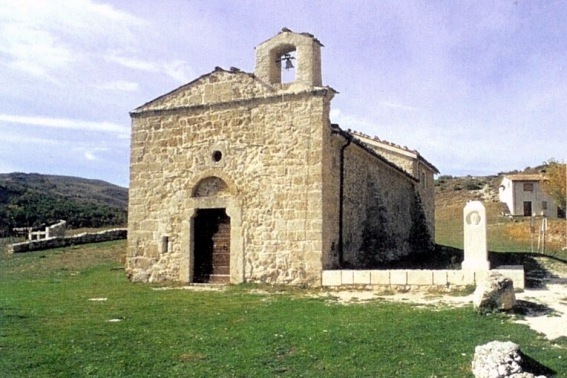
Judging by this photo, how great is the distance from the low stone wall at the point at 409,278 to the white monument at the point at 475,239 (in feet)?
1.26

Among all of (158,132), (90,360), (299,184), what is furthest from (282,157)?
(90,360)

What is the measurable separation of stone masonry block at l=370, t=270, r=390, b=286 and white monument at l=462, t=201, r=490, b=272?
1783mm

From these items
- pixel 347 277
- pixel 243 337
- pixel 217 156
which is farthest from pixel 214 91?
pixel 243 337

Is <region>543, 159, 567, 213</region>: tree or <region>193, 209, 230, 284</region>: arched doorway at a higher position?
<region>543, 159, 567, 213</region>: tree

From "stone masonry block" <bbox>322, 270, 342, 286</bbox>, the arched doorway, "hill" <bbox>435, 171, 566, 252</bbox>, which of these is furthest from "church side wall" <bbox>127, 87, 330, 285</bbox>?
"hill" <bbox>435, 171, 566, 252</bbox>

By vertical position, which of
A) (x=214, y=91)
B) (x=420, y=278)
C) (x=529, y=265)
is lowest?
(x=529, y=265)

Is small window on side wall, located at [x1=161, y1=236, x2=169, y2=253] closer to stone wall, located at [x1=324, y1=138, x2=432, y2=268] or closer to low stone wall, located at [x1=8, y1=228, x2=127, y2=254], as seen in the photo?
stone wall, located at [x1=324, y1=138, x2=432, y2=268]

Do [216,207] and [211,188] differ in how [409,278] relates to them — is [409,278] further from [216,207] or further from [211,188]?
[211,188]

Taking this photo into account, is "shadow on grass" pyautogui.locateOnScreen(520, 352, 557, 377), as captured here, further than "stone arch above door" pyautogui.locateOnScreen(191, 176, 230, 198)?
No

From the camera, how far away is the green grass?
679 cm

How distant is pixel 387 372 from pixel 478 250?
270 inches

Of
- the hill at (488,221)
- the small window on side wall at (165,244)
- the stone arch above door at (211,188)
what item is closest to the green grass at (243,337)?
the small window on side wall at (165,244)

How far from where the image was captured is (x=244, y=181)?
15258mm

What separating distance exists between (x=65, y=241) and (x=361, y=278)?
19003mm
